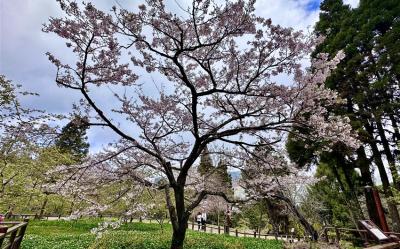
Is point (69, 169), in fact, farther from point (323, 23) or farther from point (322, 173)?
point (322, 173)

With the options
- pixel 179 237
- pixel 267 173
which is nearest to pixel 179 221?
pixel 179 237

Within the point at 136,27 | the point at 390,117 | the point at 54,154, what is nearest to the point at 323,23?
the point at 390,117

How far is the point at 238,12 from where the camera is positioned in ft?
17.7

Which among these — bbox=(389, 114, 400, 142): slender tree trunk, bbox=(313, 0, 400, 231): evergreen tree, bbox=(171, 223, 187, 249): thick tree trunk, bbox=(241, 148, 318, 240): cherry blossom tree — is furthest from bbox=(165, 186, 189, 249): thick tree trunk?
bbox=(389, 114, 400, 142): slender tree trunk

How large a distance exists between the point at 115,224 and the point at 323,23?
14.7m

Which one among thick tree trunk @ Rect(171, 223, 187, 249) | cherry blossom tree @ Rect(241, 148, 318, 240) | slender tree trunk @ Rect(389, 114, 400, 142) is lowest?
thick tree trunk @ Rect(171, 223, 187, 249)

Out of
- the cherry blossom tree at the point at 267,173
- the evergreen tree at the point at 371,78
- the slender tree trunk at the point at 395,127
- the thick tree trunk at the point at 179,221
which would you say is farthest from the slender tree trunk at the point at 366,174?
the thick tree trunk at the point at 179,221

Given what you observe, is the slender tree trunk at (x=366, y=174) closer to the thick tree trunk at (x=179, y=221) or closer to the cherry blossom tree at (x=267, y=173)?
the cherry blossom tree at (x=267, y=173)

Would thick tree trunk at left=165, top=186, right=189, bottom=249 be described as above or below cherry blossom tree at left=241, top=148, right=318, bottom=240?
below

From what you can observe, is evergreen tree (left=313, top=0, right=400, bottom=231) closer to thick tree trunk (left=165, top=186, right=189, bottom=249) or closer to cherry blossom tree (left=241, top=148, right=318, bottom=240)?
cherry blossom tree (left=241, top=148, right=318, bottom=240)

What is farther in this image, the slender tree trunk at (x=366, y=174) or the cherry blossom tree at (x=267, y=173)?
the slender tree trunk at (x=366, y=174)

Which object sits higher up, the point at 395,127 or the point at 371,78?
the point at 371,78

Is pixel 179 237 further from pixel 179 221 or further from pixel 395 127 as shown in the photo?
pixel 395 127

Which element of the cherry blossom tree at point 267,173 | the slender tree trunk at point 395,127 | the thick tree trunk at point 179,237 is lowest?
the thick tree trunk at point 179,237
